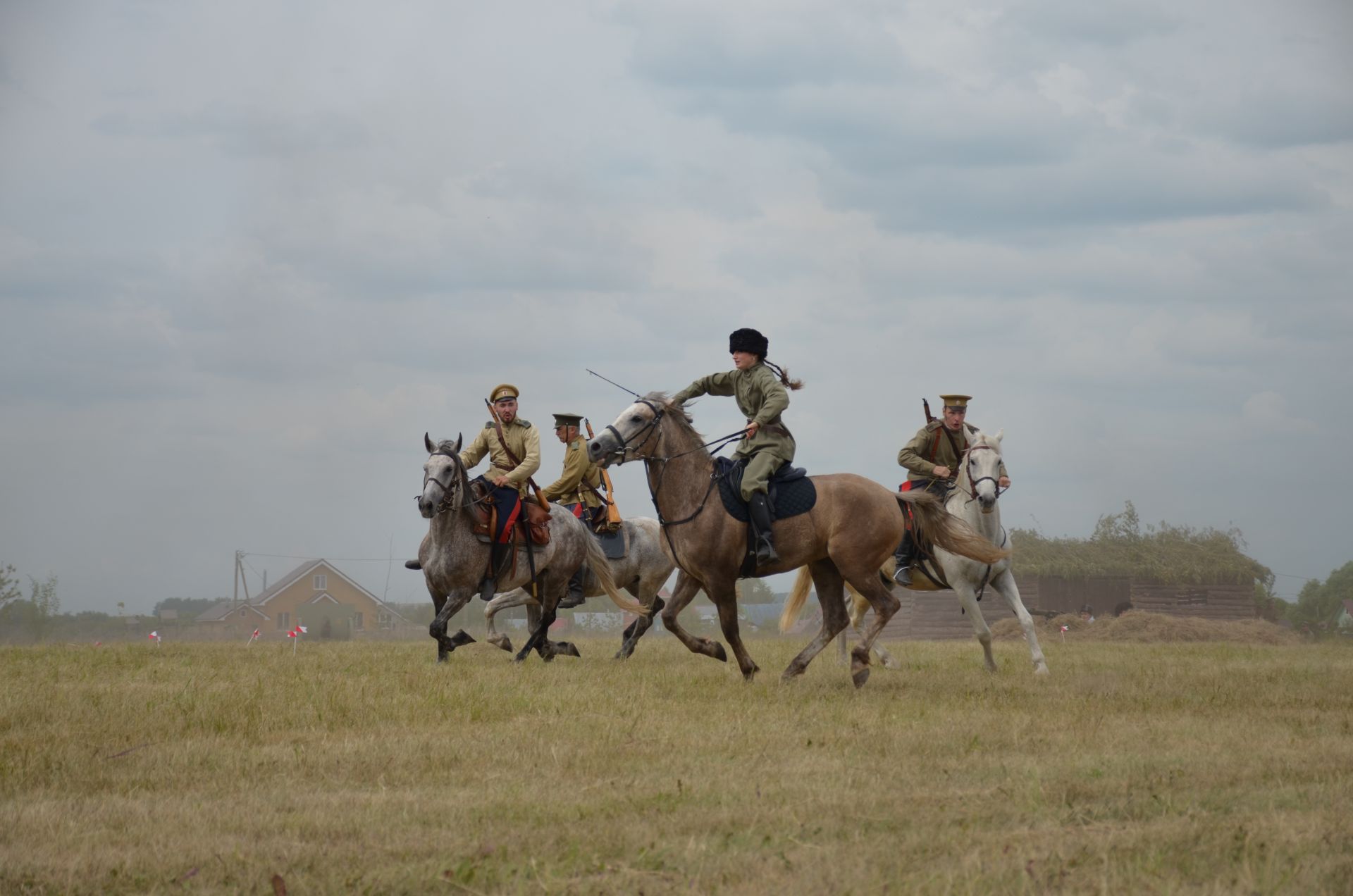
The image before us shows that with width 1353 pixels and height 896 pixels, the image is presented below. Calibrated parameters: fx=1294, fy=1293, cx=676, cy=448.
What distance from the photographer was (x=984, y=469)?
13211 mm

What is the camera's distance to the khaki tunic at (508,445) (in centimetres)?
1434

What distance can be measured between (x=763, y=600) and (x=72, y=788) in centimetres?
7665

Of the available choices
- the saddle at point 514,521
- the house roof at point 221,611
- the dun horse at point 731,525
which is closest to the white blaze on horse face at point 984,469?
the dun horse at point 731,525

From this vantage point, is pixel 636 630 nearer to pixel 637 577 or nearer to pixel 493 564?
pixel 637 577

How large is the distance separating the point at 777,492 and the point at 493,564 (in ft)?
13.4

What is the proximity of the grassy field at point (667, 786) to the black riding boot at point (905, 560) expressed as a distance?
3.11 meters

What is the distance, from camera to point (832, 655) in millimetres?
16219

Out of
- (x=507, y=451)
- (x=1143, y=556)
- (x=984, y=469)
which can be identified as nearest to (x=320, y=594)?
(x=1143, y=556)

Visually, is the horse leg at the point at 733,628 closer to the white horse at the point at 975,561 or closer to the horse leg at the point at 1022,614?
the white horse at the point at 975,561

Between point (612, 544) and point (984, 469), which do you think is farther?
point (612, 544)

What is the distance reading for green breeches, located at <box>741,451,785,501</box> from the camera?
11.2 m

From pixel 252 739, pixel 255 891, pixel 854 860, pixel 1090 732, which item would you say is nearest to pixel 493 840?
pixel 255 891

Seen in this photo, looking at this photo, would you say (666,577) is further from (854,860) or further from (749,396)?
(854,860)

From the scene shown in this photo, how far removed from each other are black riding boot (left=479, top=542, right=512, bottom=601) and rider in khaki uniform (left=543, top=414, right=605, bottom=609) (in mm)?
983
